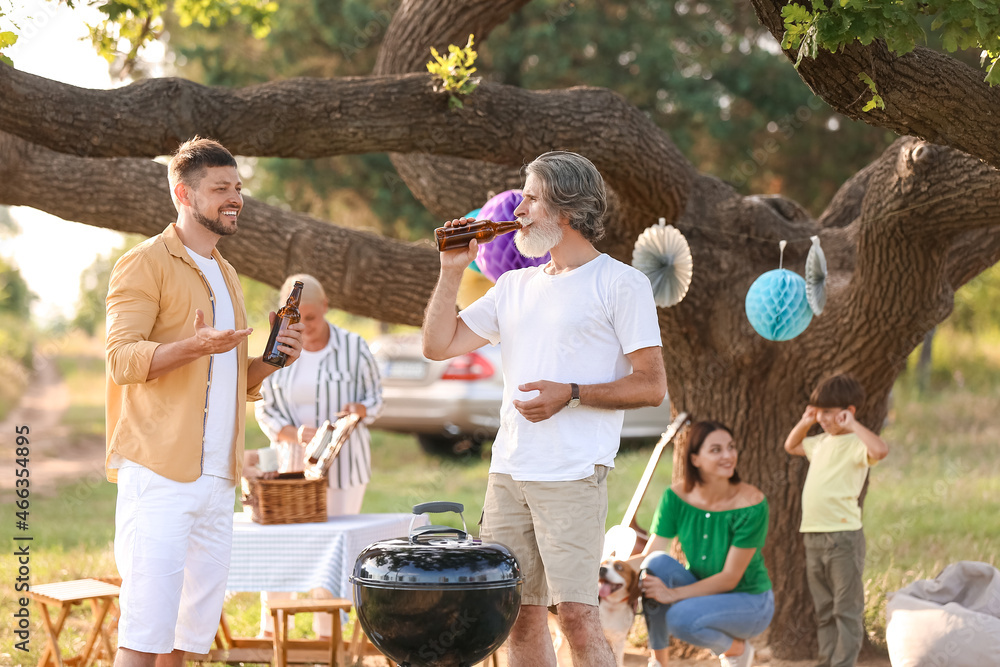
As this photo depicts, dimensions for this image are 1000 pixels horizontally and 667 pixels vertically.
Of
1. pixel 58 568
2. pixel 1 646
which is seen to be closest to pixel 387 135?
pixel 1 646

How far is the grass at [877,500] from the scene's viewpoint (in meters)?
7.44

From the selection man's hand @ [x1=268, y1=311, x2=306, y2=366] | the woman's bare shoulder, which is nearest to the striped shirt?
the woman's bare shoulder

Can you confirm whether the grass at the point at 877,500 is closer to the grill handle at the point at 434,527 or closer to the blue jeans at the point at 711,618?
the blue jeans at the point at 711,618

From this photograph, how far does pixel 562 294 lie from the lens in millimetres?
3340

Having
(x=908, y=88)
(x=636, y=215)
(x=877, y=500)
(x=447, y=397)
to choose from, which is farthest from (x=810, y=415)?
(x=447, y=397)

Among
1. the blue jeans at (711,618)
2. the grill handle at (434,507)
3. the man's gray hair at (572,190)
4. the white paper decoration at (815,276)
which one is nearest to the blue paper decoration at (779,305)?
the white paper decoration at (815,276)

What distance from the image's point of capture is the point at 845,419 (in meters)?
5.35

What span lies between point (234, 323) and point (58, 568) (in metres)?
4.85

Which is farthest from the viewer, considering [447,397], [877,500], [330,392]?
[447,397]

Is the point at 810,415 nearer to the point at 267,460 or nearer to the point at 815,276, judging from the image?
the point at 815,276

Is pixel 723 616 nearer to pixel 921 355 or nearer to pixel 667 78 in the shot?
Answer: pixel 667 78

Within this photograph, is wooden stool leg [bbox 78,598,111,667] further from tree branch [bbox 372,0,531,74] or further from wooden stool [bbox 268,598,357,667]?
tree branch [bbox 372,0,531,74]

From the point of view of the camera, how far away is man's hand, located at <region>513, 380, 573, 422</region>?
318 cm

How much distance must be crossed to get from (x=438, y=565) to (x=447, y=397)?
1002 centimetres
